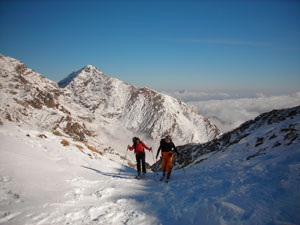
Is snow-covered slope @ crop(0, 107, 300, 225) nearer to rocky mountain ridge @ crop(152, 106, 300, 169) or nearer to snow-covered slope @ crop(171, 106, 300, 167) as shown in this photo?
rocky mountain ridge @ crop(152, 106, 300, 169)

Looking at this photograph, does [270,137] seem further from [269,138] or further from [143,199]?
[143,199]

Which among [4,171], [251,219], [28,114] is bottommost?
[251,219]

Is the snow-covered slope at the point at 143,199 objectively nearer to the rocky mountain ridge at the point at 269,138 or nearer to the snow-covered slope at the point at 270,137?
the rocky mountain ridge at the point at 269,138

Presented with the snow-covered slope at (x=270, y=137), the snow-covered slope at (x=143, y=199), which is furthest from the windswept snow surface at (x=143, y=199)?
the snow-covered slope at (x=270, y=137)

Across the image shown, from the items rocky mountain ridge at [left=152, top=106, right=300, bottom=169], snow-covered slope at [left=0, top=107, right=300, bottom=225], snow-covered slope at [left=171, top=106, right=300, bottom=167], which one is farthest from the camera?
snow-covered slope at [left=171, top=106, right=300, bottom=167]

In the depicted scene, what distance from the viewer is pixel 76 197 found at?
7438 mm

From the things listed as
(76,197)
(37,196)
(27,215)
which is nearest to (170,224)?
(76,197)

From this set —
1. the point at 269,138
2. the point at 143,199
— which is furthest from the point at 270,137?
the point at 143,199

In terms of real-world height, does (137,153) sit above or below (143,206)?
above

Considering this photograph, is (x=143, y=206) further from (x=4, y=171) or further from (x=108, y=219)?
(x=4, y=171)

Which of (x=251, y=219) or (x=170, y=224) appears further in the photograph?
(x=170, y=224)

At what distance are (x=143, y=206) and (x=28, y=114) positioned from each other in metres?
232

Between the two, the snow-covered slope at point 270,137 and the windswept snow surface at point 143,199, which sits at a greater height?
the snow-covered slope at point 270,137

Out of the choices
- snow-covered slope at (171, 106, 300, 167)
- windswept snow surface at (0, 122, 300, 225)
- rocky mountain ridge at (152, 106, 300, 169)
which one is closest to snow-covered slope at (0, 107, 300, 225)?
windswept snow surface at (0, 122, 300, 225)
